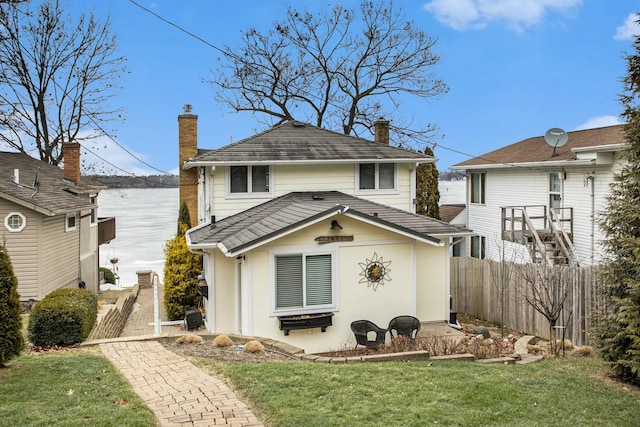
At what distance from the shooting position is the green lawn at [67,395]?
725cm

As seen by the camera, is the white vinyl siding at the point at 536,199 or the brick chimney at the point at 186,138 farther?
the brick chimney at the point at 186,138

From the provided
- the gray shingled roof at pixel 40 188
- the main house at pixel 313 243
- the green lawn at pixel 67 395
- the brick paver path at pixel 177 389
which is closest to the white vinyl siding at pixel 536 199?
the main house at pixel 313 243

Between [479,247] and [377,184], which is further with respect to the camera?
[479,247]

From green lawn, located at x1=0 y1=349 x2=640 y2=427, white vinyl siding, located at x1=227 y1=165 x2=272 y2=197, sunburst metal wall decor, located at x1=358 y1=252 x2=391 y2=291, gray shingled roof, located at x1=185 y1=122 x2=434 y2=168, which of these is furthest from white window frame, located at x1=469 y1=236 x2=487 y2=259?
green lawn, located at x1=0 y1=349 x2=640 y2=427

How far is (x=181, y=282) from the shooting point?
18.4 meters

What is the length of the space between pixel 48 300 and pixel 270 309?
15.9ft

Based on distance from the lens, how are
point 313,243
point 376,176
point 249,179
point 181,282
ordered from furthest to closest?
point 376,176 → point 249,179 → point 181,282 → point 313,243

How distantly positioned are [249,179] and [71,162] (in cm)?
1218

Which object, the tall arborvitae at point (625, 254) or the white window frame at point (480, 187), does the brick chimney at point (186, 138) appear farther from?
the tall arborvitae at point (625, 254)

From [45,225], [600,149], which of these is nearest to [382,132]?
[600,149]

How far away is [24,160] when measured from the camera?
87.3 feet

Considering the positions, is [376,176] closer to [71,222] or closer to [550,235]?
[550,235]

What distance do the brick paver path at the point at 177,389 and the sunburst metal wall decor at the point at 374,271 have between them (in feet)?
17.7

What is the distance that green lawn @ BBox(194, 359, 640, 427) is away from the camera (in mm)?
7258
